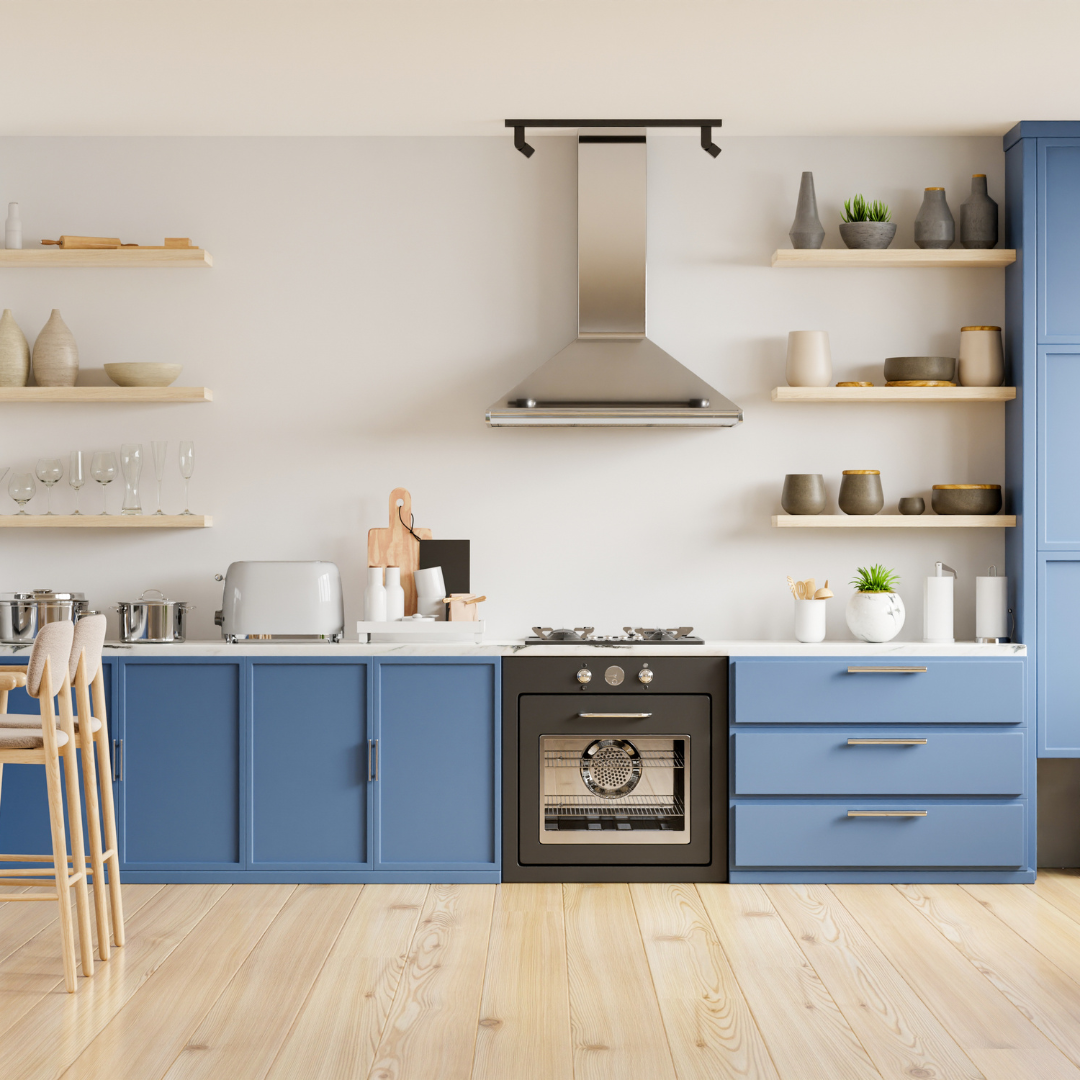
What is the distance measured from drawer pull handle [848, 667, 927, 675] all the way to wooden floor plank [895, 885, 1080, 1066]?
0.70 meters

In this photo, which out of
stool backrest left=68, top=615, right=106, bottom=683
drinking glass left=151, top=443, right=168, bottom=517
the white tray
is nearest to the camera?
stool backrest left=68, top=615, right=106, bottom=683

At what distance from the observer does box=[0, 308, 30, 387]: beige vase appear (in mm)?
3637

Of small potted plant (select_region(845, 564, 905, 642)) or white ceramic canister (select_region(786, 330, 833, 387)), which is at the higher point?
white ceramic canister (select_region(786, 330, 833, 387))

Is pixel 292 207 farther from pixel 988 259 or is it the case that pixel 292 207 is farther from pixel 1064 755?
pixel 1064 755

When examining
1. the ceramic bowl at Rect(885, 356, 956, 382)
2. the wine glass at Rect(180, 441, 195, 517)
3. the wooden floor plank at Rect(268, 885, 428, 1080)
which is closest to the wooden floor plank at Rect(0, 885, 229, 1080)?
the wooden floor plank at Rect(268, 885, 428, 1080)

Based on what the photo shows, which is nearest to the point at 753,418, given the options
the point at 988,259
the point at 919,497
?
the point at 919,497

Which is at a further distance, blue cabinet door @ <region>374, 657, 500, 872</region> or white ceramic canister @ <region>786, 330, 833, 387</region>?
white ceramic canister @ <region>786, 330, 833, 387</region>

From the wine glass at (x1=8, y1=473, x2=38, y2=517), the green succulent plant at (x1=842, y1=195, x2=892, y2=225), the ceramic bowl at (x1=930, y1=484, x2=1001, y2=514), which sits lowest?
the ceramic bowl at (x1=930, y1=484, x2=1001, y2=514)

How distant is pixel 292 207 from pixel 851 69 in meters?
1.98

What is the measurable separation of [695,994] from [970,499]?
200cm

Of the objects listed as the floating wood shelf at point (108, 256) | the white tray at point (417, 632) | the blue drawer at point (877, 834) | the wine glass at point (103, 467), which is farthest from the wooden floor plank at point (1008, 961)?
the floating wood shelf at point (108, 256)

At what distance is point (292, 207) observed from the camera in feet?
12.4

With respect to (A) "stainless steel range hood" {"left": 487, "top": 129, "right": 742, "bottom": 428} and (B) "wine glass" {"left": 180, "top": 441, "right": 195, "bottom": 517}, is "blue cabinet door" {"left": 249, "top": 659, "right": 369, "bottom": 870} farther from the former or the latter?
(A) "stainless steel range hood" {"left": 487, "top": 129, "right": 742, "bottom": 428}

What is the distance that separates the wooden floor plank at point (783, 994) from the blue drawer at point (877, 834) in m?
0.20
